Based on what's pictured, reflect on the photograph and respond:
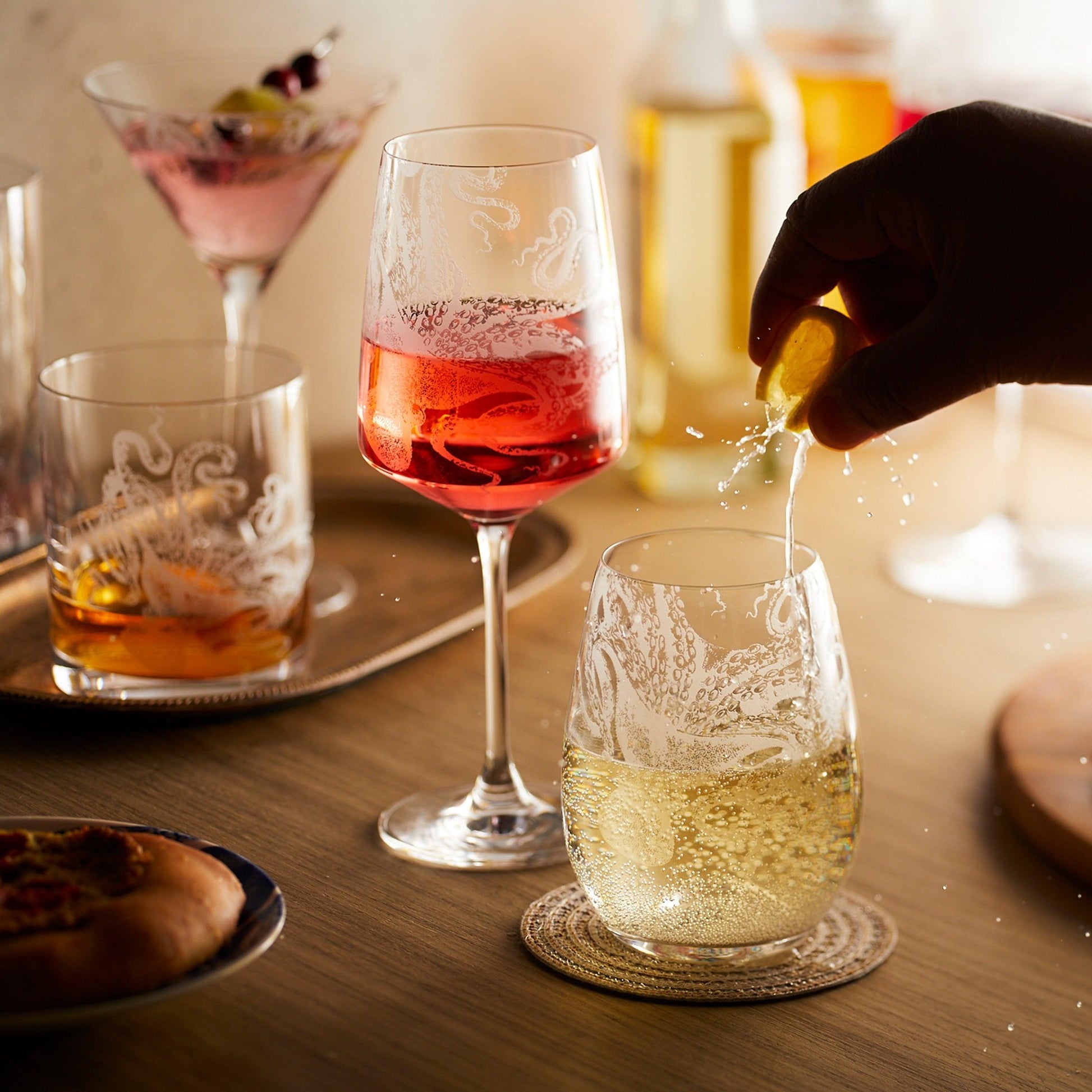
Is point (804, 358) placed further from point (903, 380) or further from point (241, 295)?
point (241, 295)

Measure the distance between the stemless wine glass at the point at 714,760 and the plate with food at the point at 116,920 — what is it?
5.8 inches

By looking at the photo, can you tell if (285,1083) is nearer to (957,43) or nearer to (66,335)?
(66,335)

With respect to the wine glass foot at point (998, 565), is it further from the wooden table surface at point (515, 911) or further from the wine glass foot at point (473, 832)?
the wine glass foot at point (473, 832)

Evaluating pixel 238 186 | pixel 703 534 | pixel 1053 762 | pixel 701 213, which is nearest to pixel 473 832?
pixel 703 534

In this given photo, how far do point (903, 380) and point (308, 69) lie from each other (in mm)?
658

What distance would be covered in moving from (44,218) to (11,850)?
30.3 inches

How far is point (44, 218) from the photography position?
1.27 metres

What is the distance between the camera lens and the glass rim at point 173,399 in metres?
0.90

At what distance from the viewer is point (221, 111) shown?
1107 mm

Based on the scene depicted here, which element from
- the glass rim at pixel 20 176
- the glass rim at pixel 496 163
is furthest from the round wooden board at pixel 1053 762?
the glass rim at pixel 20 176

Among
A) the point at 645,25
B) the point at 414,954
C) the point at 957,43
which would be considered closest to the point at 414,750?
the point at 414,954

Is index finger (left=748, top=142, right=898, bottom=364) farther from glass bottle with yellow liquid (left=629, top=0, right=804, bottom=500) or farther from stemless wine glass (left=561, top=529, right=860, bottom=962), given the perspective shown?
glass bottle with yellow liquid (left=629, top=0, right=804, bottom=500)

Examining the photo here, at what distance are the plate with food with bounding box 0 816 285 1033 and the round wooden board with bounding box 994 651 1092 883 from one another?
16.0 inches

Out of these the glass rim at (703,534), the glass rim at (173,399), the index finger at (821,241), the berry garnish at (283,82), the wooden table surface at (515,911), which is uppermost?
the berry garnish at (283,82)
